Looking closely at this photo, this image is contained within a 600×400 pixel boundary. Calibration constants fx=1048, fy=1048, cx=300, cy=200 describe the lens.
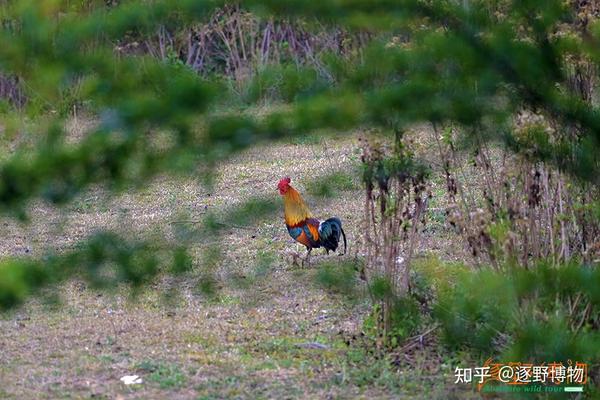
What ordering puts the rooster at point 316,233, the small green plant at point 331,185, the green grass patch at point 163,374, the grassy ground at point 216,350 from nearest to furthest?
the small green plant at point 331,185 → the grassy ground at point 216,350 → the green grass patch at point 163,374 → the rooster at point 316,233

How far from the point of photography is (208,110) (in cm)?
199

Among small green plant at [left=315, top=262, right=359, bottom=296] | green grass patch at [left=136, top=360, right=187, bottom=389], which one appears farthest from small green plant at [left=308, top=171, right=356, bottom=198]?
green grass patch at [left=136, top=360, right=187, bottom=389]

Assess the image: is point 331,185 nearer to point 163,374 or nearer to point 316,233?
point 163,374

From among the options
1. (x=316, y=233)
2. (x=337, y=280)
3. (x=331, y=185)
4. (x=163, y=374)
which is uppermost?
(x=331, y=185)

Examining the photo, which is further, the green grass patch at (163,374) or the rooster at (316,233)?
the rooster at (316,233)

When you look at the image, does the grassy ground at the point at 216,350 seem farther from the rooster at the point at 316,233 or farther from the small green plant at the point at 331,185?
the small green plant at the point at 331,185

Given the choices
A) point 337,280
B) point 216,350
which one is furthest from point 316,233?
point 337,280

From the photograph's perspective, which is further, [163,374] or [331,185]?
[163,374]

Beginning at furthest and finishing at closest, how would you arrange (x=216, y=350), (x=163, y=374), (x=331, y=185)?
(x=216, y=350) < (x=163, y=374) < (x=331, y=185)

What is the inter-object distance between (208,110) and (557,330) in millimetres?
803

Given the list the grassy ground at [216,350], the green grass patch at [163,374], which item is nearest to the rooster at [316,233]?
the grassy ground at [216,350]

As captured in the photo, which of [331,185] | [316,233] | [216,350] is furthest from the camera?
[316,233]

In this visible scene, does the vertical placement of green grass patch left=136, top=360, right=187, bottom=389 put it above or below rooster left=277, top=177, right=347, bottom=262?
below

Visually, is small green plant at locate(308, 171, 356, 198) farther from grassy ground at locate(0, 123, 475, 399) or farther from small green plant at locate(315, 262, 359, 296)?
grassy ground at locate(0, 123, 475, 399)
